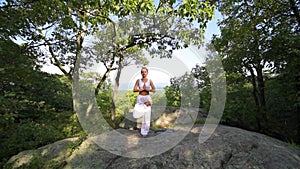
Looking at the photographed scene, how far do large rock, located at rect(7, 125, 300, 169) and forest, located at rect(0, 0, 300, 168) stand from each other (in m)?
1.44

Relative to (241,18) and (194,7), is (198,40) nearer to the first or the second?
(241,18)

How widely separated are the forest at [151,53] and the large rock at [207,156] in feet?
4.73

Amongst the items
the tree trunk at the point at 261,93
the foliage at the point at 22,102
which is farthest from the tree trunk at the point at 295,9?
the foliage at the point at 22,102

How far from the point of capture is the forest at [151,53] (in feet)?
17.2

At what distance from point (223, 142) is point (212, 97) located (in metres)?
5.22

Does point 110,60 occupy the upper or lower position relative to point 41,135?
upper

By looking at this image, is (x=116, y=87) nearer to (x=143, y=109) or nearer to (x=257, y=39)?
(x=143, y=109)

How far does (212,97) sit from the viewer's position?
10.1 metres

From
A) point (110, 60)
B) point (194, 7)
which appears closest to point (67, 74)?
point (110, 60)

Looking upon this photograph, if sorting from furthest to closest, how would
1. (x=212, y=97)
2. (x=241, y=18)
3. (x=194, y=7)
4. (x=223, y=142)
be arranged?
(x=212, y=97), (x=241, y=18), (x=223, y=142), (x=194, y=7)

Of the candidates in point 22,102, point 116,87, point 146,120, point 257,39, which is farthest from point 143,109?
point 116,87

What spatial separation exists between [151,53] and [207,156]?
307 inches

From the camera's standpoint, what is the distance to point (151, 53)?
1151 centimetres

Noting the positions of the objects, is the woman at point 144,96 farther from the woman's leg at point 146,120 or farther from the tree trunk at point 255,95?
the tree trunk at point 255,95
